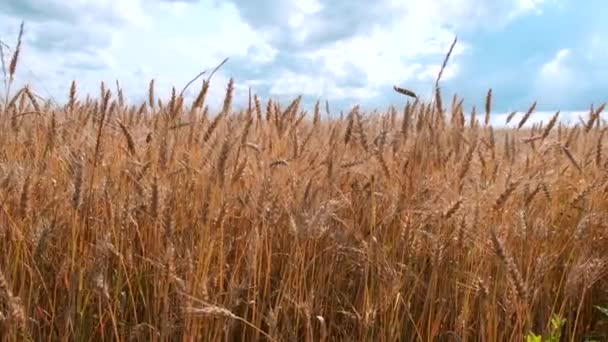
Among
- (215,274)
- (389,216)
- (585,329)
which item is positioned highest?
(389,216)

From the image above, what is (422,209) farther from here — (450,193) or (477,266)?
(477,266)

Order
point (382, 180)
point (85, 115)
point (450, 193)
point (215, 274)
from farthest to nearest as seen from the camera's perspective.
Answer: point (85, 115) < point (382, 180) < point (450, 193) < point (215, 274)

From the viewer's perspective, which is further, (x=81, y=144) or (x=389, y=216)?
(x=81, y=144)

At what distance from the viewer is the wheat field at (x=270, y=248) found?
5.32 feet

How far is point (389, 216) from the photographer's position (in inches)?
76.9

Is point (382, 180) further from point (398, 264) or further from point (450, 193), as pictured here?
point (398, 264)

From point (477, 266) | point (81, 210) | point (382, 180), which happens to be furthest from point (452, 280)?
point (81, 210)

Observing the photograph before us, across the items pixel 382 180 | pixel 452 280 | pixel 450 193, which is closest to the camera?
pixel 452 280

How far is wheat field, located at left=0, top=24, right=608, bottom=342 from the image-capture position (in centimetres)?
162

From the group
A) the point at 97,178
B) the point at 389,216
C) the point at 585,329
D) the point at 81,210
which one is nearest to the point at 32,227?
the point at 81,210

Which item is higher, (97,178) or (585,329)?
(97,178)

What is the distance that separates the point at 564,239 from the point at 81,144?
1659 millimetres

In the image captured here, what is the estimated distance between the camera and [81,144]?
211 centimetres

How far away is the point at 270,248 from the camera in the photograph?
179cm
